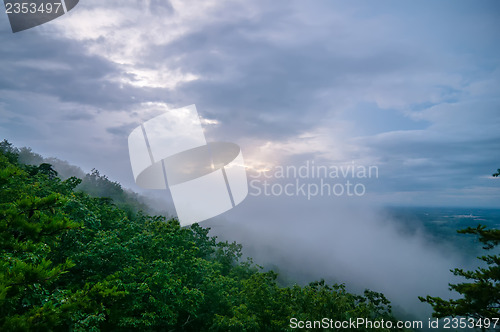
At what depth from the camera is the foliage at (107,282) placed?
652 cm

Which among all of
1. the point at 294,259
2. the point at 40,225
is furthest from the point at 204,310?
the point at 294,259

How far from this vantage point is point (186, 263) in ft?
57.9

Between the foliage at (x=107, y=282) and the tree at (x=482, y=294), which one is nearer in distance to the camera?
the foliage at (x=107, y=282)

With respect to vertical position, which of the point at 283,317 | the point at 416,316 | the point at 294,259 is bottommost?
the point at 416,316

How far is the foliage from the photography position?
652 centimetres

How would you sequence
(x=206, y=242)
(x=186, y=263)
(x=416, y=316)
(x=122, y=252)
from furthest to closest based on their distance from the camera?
(x=416, y=316), (x=206, y=242), (x=186, y=263), (x=122, y=252)

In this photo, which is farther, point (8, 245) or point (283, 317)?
point (283, 317)

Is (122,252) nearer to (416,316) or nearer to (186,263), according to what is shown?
(186,263)

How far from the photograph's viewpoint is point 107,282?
28.1 feet

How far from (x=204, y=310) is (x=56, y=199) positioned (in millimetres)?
15833

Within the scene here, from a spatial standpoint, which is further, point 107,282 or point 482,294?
point 482,294

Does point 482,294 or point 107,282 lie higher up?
point 107,282

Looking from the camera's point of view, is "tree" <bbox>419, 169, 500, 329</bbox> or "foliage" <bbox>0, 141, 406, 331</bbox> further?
"tree" <bbox>419, 169, 500, 329</bbox>

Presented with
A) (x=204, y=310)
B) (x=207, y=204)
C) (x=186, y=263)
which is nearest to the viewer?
(x=186, y=263)
